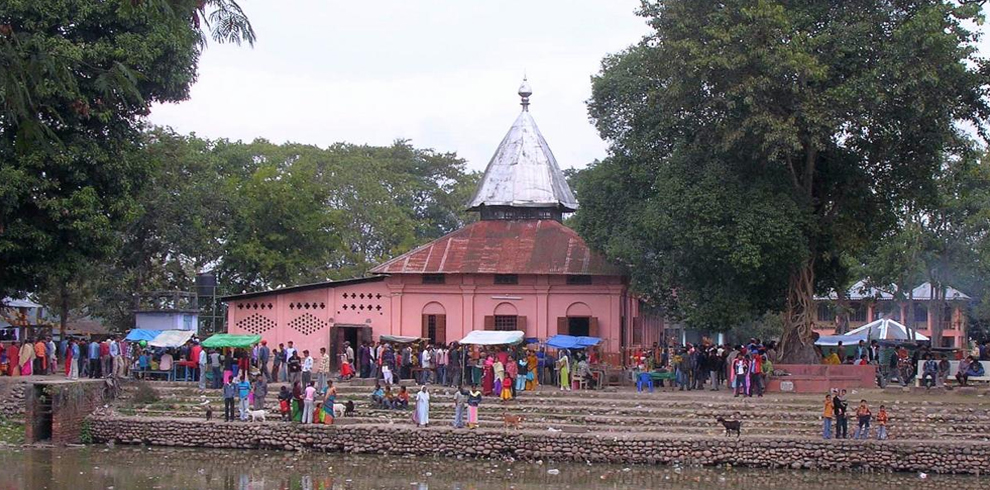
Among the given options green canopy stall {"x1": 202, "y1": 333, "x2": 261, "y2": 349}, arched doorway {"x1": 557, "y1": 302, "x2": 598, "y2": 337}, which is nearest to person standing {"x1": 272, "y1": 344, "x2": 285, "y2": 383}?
green canopy stall {"x1": 202, "y1": 333, "x2": 261, "y2": 349}

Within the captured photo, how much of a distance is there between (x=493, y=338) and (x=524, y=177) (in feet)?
27.6

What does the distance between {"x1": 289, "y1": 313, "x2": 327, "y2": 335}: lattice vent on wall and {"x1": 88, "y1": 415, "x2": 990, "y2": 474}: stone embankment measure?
997cm

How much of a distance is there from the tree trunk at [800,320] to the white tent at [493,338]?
7.49 meters

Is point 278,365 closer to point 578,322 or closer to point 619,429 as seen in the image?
point 578,322

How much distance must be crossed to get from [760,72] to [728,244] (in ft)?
14.4

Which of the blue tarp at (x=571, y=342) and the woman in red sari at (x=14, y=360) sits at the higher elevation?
the blue tarp at (x=571, y=342)

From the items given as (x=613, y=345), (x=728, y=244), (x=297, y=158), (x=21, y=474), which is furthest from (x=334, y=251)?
(x=21, y=474)

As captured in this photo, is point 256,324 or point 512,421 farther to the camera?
point 256,324

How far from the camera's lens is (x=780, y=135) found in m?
30.4

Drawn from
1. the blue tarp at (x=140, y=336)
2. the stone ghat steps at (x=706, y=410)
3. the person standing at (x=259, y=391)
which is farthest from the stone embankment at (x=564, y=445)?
the blue tarp at (x=140, y=336)

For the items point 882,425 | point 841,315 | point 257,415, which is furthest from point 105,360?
point 841,315

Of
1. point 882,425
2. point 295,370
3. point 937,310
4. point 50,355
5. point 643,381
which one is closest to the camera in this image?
point 882,425

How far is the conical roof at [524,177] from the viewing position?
42.0m

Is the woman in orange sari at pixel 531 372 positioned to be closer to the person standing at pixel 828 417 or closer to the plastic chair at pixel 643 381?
the plastic chair at pixel 643 381
